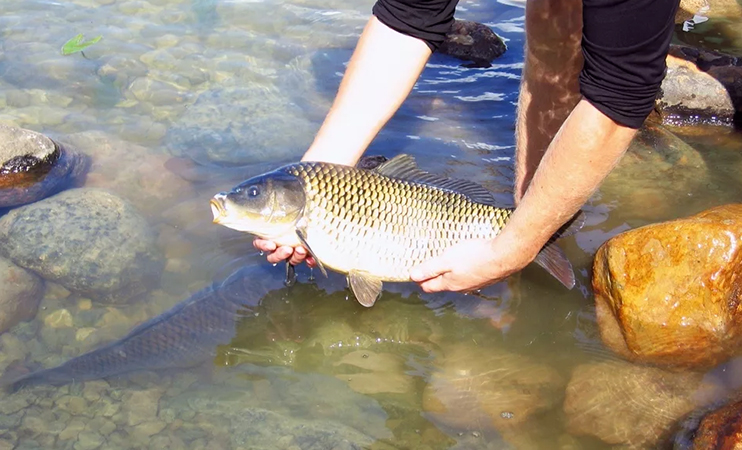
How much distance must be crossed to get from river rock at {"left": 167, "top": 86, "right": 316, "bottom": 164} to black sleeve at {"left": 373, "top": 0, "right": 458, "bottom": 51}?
2.34 metres

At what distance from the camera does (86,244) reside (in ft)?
15.0

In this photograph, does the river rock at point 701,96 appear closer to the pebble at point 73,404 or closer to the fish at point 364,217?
the fish at point 364,217

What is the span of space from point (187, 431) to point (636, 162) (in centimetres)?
397

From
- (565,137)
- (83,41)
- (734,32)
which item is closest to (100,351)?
(565,137)

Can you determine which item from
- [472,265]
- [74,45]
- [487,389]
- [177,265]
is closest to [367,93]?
[472,265]

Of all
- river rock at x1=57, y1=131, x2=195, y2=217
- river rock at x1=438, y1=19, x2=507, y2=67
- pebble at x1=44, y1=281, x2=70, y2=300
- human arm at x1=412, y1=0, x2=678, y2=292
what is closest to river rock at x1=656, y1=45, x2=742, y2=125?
river rock at x1=438, y1=19, x2=507, y2=67

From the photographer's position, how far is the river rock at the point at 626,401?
347 cm

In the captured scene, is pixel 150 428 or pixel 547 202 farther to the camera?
pixel 150 428

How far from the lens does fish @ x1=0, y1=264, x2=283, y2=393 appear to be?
12.1 feet

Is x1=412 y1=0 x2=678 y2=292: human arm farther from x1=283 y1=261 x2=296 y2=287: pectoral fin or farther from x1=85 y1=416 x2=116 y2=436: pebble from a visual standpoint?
x1=85 y1=416 x2=116 y2=436: pebble

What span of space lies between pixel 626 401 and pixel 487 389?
707 mm

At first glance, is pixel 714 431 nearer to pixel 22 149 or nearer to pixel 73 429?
pixel 73 429

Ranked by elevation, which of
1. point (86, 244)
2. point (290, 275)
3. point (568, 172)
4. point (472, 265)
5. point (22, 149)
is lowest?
point (86, 244)

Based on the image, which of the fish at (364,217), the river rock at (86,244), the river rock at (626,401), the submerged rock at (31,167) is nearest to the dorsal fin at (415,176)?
the fish at (364,217)
